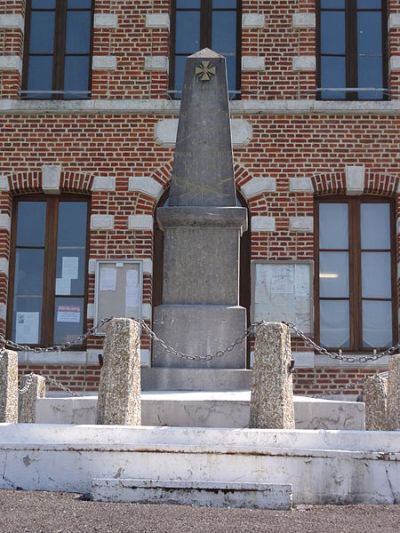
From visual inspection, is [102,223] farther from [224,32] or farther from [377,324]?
[377,324]

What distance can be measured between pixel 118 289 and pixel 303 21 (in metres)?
4.57

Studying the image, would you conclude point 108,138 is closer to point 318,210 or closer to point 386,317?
point 318,210

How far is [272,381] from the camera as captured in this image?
239 inches

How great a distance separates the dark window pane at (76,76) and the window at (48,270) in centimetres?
157

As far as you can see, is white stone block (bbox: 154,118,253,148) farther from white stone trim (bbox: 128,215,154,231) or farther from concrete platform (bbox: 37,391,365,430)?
concrete platform (bbox: 37,391,365,430)

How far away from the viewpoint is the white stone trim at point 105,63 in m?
12.9

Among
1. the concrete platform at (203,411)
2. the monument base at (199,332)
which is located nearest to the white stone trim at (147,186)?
the monument base at (199,332)

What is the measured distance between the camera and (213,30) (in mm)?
13375

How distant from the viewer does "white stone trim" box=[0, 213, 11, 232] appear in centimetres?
1244

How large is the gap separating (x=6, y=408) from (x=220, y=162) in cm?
322

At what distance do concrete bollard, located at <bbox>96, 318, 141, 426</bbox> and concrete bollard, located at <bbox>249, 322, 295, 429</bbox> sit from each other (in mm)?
794

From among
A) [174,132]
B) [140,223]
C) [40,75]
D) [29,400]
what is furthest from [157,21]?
[29,400]

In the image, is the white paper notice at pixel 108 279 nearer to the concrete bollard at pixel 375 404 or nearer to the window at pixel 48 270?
the window at pixel 48 270

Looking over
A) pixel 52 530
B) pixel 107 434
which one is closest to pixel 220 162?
pixel 107 434
